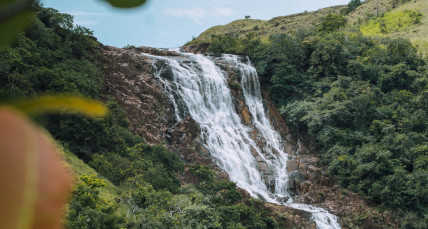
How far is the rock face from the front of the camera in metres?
14.8

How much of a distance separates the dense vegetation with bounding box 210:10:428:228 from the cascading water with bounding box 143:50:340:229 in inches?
78.4

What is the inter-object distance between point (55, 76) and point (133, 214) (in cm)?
573

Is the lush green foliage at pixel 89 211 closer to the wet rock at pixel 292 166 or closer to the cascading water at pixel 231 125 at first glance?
the cascading water at pixel 231 125

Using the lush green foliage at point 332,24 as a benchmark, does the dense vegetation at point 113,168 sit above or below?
below

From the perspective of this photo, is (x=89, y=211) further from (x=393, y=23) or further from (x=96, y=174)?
(x=393, y=23)

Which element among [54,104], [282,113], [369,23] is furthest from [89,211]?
[369,23]

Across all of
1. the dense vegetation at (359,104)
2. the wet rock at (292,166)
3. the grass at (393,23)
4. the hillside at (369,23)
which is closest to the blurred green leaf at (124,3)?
the dense vegetation at (359,104)

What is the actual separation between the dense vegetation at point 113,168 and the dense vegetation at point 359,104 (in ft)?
19.8

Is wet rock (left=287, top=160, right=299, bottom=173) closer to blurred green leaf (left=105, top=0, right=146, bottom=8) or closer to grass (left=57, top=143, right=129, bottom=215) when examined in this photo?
grass (left=57, top=143, right=129, bottom=215)

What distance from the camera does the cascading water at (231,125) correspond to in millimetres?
16875

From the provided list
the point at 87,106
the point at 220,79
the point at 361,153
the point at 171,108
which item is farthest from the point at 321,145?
the point at 87,106

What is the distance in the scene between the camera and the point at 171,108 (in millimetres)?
18375

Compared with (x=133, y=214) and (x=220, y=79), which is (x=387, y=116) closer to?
(x=220, y=79)

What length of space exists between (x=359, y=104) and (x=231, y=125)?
694 centimetres
